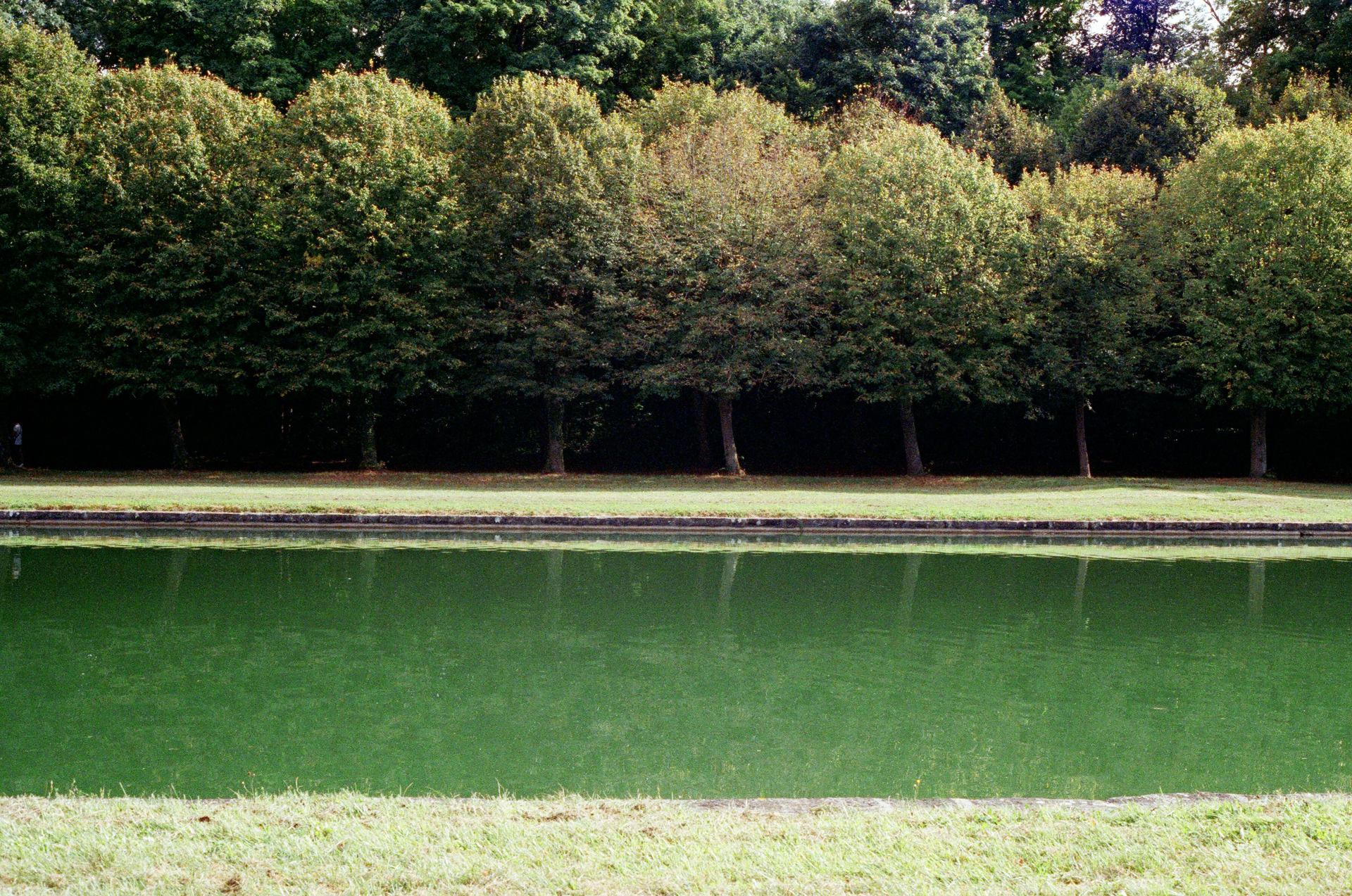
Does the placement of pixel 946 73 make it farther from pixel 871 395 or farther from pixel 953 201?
pixel 871 395

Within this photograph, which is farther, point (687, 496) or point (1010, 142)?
point (1010, 142)

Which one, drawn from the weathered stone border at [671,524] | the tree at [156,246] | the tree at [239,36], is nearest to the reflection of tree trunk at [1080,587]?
the weathered stone border at [671,524]

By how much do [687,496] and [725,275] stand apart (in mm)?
9924

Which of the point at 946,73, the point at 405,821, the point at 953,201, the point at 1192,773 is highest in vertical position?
the point at 946,73

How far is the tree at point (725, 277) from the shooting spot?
33969mm

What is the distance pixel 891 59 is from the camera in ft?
158

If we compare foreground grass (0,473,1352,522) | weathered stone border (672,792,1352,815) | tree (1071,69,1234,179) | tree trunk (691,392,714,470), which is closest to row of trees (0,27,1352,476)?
tree trunk (691,392,714,470)

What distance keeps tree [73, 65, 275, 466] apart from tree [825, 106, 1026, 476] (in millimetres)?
17693

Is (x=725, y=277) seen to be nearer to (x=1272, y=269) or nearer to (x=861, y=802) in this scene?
(x=1272, y=269)

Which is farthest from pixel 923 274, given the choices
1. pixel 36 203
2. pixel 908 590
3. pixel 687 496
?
pixel 36 203

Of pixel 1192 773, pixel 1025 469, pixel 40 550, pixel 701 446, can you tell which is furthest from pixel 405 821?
pixel 1025 469

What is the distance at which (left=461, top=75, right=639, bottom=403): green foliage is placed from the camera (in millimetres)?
34094

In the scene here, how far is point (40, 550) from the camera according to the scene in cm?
1745

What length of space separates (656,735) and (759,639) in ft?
12.7
